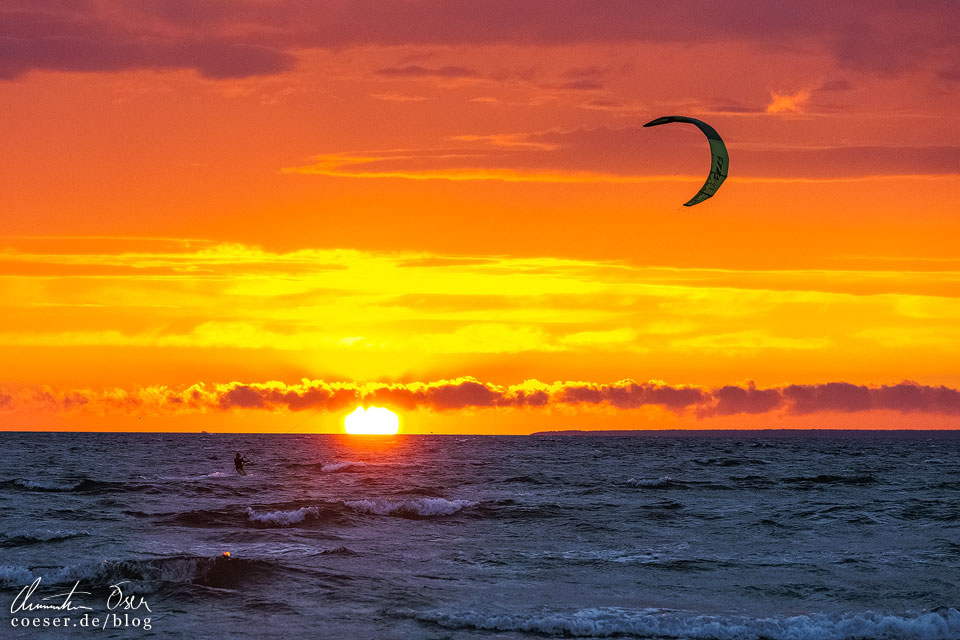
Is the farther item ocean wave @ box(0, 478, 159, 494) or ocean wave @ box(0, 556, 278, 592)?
ocean wave @ box(0, 478, 159, 494)

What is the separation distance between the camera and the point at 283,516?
3559 cm

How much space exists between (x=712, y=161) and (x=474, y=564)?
43.1 feet

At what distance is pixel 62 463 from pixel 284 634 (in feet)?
209

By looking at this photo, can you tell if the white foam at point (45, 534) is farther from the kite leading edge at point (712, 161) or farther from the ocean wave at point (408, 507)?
the kite leading edge at point (712, 161)

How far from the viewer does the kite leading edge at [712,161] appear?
88.8 feet

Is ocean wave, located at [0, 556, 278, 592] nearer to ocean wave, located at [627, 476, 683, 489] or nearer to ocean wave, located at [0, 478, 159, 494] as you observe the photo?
ocean wave, located at [0, 478, 159, 494]

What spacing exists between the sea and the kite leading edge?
1010 centimetres

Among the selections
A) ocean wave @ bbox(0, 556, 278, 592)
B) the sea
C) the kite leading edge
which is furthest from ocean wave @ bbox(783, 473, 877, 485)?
ocean wave @ bbox(0, 556, 278, 592)

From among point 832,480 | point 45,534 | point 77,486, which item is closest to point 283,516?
point 45,534

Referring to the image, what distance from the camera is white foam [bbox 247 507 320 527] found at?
34.8 m

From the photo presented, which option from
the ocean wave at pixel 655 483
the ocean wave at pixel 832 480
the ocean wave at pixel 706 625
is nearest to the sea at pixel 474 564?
the ocean wave at pixel 706 625

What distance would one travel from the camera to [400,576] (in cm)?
2380

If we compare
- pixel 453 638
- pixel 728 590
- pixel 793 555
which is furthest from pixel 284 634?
pixel 793 555

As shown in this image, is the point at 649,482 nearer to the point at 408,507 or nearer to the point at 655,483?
the point at 655,483
